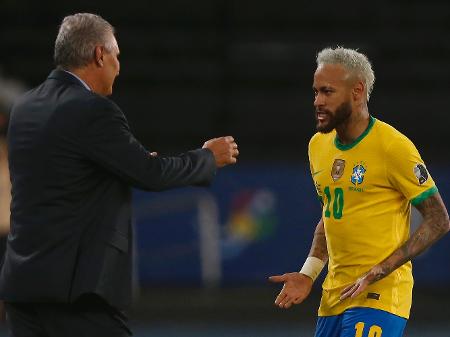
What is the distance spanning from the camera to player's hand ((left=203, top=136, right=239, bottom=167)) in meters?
4.46

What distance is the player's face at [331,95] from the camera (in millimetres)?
4891

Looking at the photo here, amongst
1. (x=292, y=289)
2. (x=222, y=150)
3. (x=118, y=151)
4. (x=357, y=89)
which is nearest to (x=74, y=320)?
(x=118, y=151)

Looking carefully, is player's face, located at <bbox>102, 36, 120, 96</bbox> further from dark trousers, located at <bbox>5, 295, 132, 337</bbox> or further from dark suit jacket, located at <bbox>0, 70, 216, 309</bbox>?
dark trousers, located at <bbox>5, 295, 132, 337</bbox>

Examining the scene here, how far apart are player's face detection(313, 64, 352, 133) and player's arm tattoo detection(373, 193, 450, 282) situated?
0.56m

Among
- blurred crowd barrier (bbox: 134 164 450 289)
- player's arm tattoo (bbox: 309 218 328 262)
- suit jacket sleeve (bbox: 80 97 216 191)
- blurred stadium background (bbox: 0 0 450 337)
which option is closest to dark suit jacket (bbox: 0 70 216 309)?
suit jacket sleeve (bbox: 80 97 216 191)

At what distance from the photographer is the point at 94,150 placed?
4148mm

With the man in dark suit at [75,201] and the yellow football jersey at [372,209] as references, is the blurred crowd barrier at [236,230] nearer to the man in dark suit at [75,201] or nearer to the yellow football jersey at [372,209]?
the yellow football jersey at [372,209]

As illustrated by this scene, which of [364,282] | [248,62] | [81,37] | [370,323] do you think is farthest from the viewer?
[248,62]

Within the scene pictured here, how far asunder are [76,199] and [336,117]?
133 cm

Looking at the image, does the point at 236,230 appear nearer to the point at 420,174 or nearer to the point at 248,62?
the point at 248,62

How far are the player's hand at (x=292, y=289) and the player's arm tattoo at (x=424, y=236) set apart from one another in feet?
1.36

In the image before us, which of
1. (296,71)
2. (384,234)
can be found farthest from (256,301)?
(384,234)

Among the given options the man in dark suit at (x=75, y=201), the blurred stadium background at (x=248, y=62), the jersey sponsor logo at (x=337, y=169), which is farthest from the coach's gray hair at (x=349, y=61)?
the blurred stadium background at (x=248, y=62)

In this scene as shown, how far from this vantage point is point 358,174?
4.86 metres
